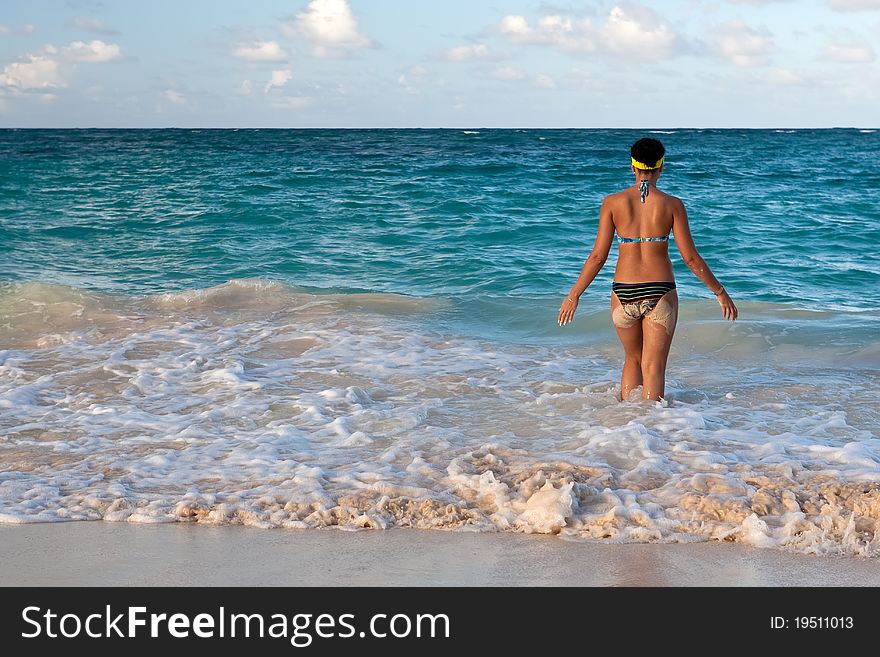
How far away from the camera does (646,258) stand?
5605 mm

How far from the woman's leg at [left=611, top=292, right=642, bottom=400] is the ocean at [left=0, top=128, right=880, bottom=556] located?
6.4 inches

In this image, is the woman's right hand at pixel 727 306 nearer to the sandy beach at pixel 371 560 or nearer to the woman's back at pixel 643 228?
the woman's back at pixel 643 228

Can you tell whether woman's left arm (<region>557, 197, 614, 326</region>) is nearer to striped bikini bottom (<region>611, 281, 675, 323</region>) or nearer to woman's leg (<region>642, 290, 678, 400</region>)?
striped bikini bottom (<region>611, 281, 675, 323</region>)

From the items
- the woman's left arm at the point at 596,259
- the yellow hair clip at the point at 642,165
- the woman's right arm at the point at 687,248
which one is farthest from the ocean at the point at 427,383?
the yellow hair clip at the point at 642,165

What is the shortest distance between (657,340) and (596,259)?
629 millimetres

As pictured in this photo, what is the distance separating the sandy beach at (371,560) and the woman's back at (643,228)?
2071 millimetres

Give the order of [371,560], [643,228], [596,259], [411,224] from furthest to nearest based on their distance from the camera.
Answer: [411,224]
[596,259]
[643,228]
[371,560]

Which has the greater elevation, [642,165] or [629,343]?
[642,165]

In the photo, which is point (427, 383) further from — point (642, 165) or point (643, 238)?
point (642, 165)

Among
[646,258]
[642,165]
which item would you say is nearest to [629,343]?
[646,258]

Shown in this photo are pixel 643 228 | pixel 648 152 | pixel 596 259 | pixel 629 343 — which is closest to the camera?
pixel 648 152

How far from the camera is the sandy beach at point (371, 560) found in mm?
3576

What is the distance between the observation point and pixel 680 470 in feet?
15.9
